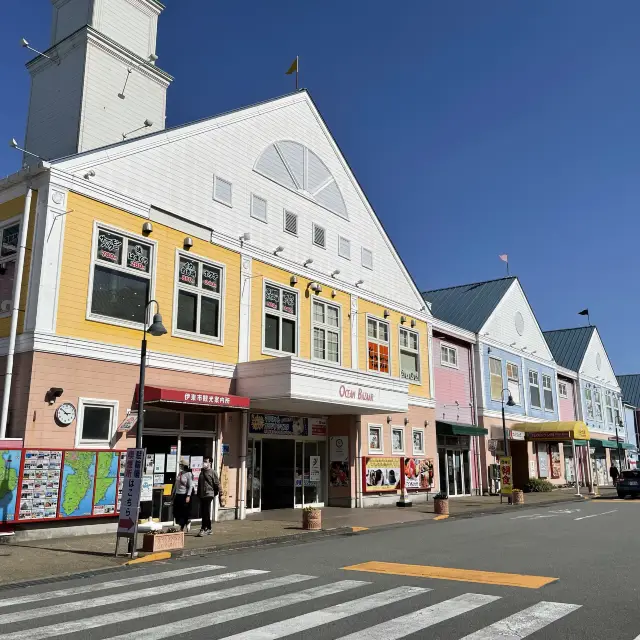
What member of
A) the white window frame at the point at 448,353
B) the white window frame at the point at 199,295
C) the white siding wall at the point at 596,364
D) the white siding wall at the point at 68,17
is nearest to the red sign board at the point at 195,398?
the white window frame at the point at 199,295

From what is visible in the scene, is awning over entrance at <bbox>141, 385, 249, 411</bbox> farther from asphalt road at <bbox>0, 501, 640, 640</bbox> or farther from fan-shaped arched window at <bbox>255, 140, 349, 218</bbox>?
fan-shaped arched window at <bbox>255, 140, 349, 218</bbox>

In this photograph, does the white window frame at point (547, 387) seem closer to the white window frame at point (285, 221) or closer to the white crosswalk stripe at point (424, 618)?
the white window frame at point (285, 221)

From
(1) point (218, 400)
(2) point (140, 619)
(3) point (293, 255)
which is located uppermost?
(3) point (293, 255)

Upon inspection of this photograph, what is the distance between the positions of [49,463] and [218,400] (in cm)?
453

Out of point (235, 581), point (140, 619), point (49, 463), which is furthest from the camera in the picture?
point (49, 463)

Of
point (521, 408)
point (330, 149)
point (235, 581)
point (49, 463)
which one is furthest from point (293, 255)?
point (521, 408)

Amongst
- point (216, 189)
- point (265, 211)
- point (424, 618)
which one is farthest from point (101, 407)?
point (424, 618)

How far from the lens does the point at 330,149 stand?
25.2 metres

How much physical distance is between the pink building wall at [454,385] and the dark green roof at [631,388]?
2023 inches

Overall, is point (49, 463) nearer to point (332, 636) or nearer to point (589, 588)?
point (332, 636)

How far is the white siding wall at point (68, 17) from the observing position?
21562 millimetres

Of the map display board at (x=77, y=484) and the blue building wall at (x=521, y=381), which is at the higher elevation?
the blue building wall at (x=521, y=381)

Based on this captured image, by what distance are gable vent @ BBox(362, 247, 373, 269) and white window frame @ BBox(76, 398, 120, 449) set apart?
12952 millimetres

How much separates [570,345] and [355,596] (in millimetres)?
49563
